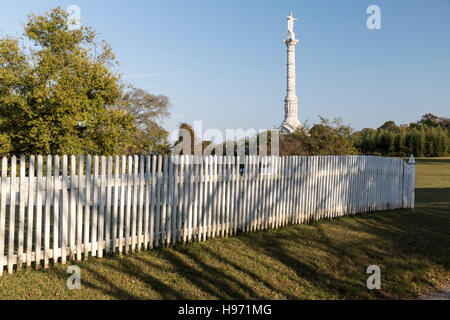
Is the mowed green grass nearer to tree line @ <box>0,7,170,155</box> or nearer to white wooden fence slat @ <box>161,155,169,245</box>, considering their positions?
white wooden fence slat @ <box>161,155,169,245</box>

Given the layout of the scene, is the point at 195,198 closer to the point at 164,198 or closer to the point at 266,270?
the point at 164,198

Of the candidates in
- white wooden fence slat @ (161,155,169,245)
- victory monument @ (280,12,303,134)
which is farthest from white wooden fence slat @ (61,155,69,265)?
victory monument @ (280,12,303,134)

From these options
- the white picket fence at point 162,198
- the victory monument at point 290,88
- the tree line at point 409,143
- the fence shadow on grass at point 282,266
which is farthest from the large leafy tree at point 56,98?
the victory monument at point 290,88

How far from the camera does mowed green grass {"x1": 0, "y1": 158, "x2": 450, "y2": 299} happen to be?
5.40m

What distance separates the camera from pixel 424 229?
10195mm

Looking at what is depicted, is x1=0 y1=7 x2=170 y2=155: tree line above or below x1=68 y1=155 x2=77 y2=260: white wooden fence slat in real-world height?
above

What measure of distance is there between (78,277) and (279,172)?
5381 millimetres

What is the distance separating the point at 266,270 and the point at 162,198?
245 centimetres

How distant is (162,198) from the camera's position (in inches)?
296

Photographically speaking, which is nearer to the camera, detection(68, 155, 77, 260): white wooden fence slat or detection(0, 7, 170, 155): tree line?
detection(68, 155, 77, 260): white wooden fence slat

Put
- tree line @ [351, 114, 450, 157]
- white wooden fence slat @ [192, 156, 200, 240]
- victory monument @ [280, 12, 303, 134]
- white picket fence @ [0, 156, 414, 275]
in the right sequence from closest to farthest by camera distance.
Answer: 1. white picket fence @ [0, 156, 414, 275]
2. white wooden fence slat @ [192, 156, 200, 240]
3. tree line @ [351, 114, 450, 157]
4. victory monument @ [280, 12, 303, 134]

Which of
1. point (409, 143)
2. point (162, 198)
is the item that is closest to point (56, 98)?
point (162, 198)

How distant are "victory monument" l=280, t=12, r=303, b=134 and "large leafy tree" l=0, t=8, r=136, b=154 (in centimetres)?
5906

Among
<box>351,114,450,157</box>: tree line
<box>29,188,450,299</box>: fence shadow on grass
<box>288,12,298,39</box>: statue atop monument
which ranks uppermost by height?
<box>288,12,298,39</box>: statue atop monument
